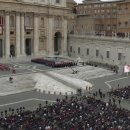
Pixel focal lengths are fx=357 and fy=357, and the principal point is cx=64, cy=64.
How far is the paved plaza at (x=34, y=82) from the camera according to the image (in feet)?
156

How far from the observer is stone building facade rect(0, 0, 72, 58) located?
241 ft

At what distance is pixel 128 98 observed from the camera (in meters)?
46.3

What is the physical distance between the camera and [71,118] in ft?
115

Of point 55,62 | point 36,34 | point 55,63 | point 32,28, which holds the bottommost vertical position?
point 55,63

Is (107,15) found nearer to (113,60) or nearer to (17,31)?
(113,60)

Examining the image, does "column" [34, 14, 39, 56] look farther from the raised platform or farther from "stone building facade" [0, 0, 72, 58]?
the raised platform

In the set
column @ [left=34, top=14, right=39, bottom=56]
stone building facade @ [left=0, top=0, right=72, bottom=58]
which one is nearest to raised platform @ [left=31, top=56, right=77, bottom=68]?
stone building facade @ [left=0, top=0, right=72, bottom=58]

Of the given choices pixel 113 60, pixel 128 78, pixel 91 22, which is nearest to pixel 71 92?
pixel 128 78

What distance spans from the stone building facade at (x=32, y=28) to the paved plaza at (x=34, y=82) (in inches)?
224

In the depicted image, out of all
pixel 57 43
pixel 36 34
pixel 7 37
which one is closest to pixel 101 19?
pixel 57 43

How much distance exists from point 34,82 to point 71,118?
2318 centimetres

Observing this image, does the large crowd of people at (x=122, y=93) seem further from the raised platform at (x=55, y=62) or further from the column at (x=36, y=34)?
the column at (x=36, y=34)

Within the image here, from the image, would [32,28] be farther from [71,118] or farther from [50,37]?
[71,118]

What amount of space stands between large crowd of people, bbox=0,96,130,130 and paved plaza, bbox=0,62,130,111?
6.39 metres
